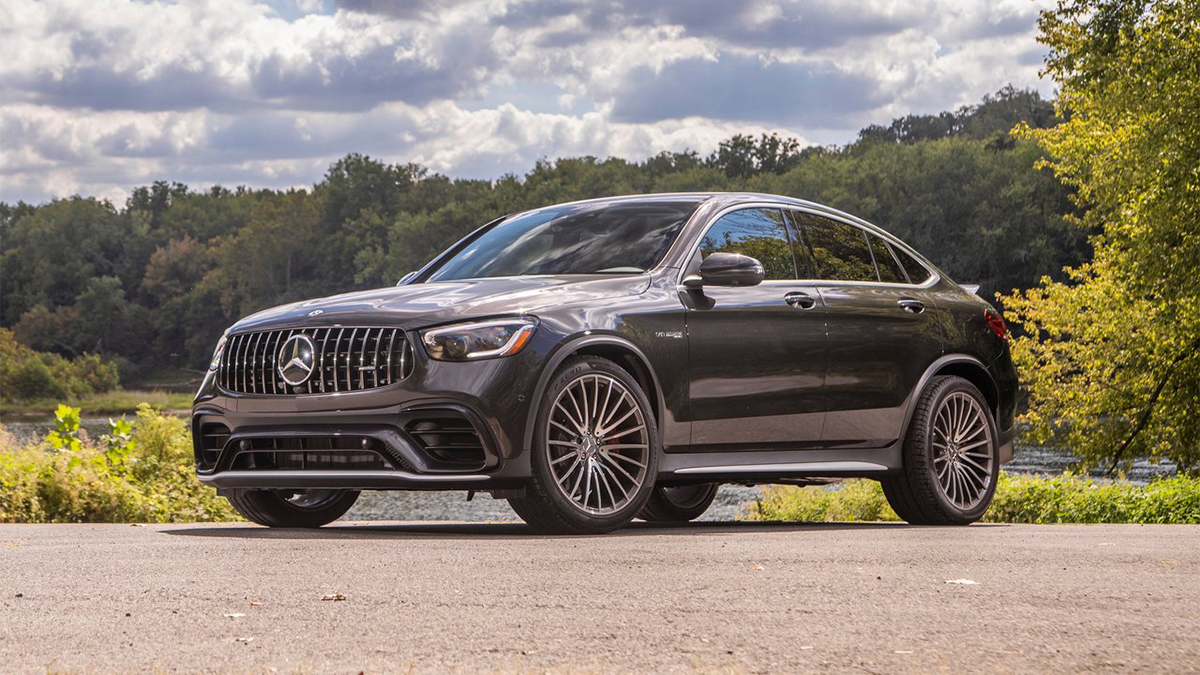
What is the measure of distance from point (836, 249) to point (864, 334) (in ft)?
1.97

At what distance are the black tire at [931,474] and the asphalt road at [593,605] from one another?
1.56 meters

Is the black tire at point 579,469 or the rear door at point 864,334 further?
the rear door at point 864,334

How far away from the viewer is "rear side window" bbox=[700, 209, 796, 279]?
8891 mm

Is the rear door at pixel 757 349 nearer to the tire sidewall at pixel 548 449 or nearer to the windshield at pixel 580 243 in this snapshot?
the windshield at pixel 580 243

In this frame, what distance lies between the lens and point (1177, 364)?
2838 cm

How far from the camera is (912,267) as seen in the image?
33.2ft

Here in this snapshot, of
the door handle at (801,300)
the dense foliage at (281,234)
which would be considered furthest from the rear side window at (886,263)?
the dense foliage at (281,234)

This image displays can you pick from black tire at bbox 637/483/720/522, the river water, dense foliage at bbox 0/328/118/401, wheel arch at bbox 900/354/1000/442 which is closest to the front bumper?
wheel arch at bbox 900/354/1000/442

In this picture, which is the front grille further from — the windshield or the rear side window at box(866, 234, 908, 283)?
the rear side window at box(866, 234, 908, 283)

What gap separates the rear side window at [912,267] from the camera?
396 inches

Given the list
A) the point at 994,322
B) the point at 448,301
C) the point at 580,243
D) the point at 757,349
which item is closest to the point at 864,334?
the point at 757,349

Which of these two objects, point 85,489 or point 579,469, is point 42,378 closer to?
point 85,489

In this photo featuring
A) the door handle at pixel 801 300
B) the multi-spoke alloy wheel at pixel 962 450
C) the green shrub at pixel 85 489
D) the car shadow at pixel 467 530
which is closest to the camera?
the car shadow at pixel 467 530

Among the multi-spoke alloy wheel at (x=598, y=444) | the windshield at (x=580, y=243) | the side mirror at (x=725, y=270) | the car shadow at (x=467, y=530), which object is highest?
the windshield at (x=580, y=243)
